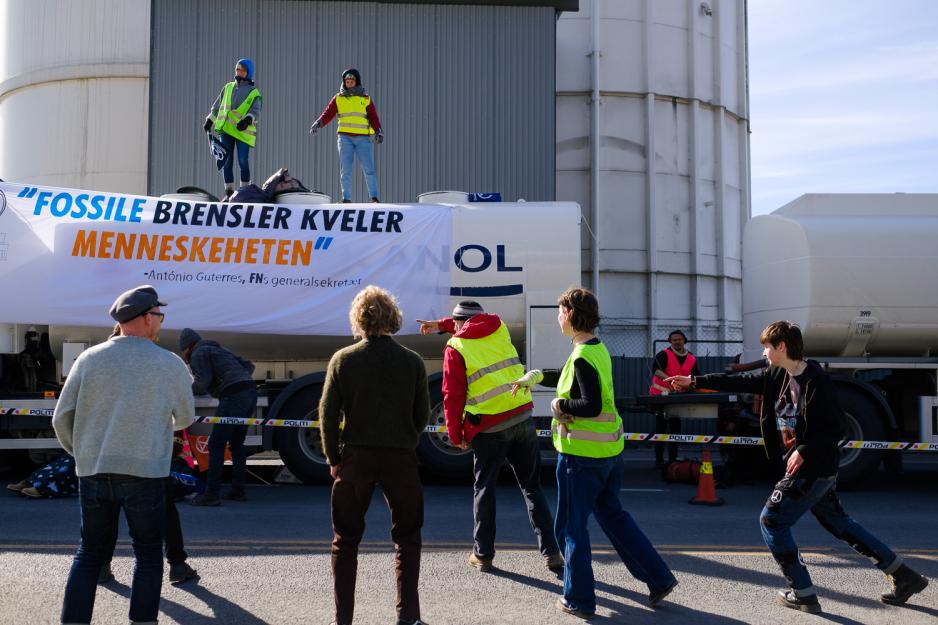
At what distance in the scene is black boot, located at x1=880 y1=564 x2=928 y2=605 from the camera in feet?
16.5

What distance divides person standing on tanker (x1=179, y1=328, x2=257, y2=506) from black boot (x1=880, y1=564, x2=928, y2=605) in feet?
18.8

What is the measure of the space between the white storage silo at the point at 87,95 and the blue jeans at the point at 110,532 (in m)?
15.3

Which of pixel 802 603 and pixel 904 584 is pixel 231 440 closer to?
pixel 802 603

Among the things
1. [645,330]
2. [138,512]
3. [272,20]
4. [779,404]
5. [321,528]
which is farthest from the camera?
[645,330]

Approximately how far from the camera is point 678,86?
19.9m

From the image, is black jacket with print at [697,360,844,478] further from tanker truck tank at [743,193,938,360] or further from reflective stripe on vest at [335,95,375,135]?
reflective stripe on vest at [335,95,375,135]

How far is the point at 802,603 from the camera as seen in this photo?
492 cm

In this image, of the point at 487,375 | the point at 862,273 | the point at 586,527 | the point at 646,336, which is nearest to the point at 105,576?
the point at 487,375

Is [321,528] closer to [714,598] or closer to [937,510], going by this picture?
[714,598]

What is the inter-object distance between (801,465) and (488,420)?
189 cm

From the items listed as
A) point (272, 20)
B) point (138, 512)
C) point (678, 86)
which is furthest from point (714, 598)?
point (678, 86)

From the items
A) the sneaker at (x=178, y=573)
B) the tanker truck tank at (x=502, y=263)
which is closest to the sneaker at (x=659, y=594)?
the sneaker at (x=178, y=573)

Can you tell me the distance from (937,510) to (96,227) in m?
9.05

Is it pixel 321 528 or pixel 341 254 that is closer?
pixel 321 528
